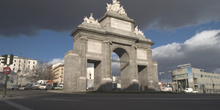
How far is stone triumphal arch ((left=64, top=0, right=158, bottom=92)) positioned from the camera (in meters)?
32.0

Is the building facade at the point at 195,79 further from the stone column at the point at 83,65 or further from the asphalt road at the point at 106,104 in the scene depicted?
the asphalt road at the point at 106,104

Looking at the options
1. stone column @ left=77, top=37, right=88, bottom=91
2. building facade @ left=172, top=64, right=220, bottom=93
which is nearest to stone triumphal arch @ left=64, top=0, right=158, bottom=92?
stone column @ left=77, top=37, right=88, bottom=91

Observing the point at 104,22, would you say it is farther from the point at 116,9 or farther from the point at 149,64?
the point at 149,64

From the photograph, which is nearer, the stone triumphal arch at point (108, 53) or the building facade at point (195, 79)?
the stone triumphal arch at point (108, 53)

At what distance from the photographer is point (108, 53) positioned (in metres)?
35.5

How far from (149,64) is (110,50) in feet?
42.3

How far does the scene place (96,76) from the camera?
119ft

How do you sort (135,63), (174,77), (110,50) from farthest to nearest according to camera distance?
(174,77)
(135,63)
(110,50)

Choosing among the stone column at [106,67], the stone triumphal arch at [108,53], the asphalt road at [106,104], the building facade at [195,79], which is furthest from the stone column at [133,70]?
the building facade at [195,79]

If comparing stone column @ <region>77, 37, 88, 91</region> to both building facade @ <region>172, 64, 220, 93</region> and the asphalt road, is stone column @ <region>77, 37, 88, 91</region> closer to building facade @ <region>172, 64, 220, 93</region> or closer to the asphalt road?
the asphalt road

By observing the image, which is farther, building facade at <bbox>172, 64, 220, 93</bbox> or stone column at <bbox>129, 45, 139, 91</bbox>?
building facade at <bbox>172, 64, 220, 93</bbox>

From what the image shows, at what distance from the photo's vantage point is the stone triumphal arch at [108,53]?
32031 mm

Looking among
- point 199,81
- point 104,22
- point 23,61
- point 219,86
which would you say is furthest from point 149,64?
point 23,61

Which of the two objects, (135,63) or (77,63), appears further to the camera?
(135,63)
